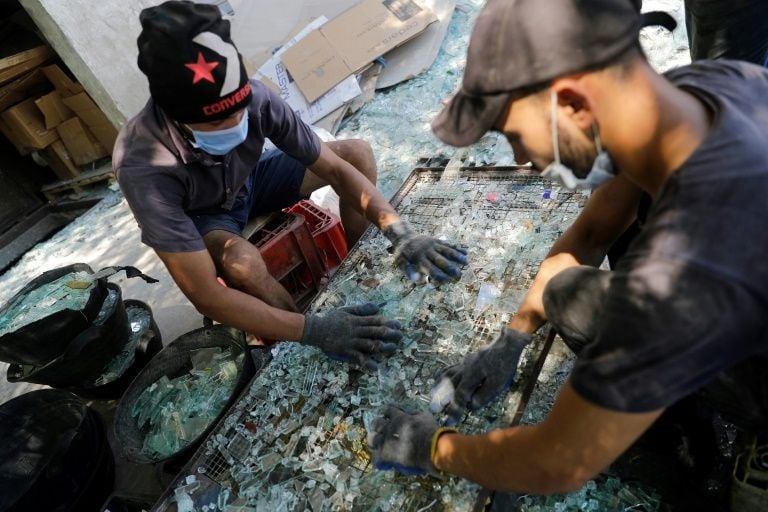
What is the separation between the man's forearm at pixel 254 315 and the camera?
209 centimetres

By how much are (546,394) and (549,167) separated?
117cm

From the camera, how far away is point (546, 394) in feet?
6.49

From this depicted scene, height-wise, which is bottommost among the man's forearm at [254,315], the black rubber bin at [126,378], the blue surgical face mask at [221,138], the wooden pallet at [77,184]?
the black rubber bin at [126,378]

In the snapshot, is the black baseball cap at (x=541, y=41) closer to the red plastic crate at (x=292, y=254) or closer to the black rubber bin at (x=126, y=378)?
the red plastic crate at (x=292, y=254)

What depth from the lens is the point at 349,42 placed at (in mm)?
4758

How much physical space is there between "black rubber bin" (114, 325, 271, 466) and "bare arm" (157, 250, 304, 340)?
0.18 m

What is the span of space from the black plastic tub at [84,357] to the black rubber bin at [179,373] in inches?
18.2

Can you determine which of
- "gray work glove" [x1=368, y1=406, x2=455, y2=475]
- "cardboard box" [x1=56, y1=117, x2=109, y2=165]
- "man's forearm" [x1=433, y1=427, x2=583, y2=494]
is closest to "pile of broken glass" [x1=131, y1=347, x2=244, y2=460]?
"gray work glove" [x1=368, y1=406, x2=455, y2=475]

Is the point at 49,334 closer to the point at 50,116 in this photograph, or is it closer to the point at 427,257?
the point at 427,257

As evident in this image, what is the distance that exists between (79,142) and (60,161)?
1.28 feet

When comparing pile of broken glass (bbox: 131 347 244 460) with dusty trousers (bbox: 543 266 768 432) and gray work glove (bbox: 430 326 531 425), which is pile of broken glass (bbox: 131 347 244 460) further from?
dusty trousers (bbox: 543 266 768 432)

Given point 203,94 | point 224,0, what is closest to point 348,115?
point 224,0

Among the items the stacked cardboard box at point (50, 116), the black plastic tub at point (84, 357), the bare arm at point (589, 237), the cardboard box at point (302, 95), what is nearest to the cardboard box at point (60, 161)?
the stacked cardboard box at point (50, 116)

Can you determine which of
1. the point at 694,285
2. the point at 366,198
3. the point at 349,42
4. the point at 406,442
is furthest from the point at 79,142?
the point at 694,285
